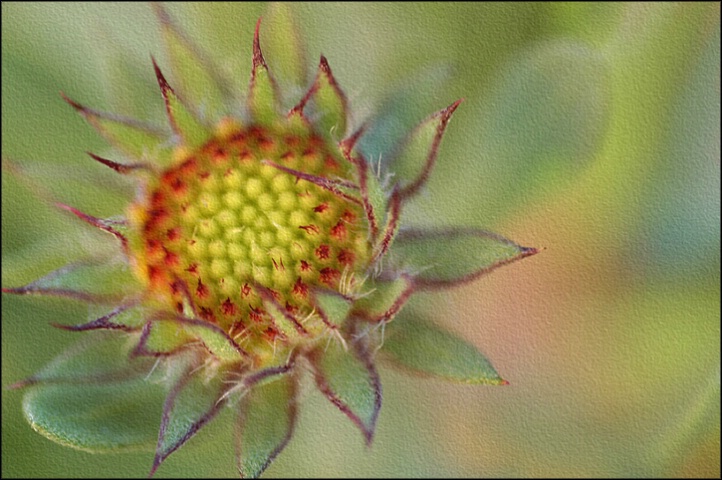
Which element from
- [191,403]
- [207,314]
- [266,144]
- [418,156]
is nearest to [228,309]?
[207,314]

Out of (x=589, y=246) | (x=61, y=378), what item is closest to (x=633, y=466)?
(x=589, y=246)

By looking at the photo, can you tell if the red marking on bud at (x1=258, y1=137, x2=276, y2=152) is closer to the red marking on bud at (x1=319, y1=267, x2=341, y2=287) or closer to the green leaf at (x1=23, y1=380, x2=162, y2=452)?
the red marking on bud at (x1=319, y1=267, x2=341, y2=287)

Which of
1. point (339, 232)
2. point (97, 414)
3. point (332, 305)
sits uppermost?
point (339, 232)

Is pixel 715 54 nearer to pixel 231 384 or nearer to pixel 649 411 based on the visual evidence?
pixel 649 411

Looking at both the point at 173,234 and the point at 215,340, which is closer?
the point at 215,340

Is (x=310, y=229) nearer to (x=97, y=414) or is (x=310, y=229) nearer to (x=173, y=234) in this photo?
(x=173, y=234)

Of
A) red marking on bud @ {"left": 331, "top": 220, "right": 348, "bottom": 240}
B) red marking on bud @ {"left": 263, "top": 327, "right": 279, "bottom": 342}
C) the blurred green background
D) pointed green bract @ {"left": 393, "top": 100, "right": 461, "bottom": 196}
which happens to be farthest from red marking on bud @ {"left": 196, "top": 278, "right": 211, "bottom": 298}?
the blurred green background

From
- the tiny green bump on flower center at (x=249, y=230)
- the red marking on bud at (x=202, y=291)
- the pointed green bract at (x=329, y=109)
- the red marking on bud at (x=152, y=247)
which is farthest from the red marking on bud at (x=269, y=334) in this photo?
the pointed green bract at (x=329, y=109)
